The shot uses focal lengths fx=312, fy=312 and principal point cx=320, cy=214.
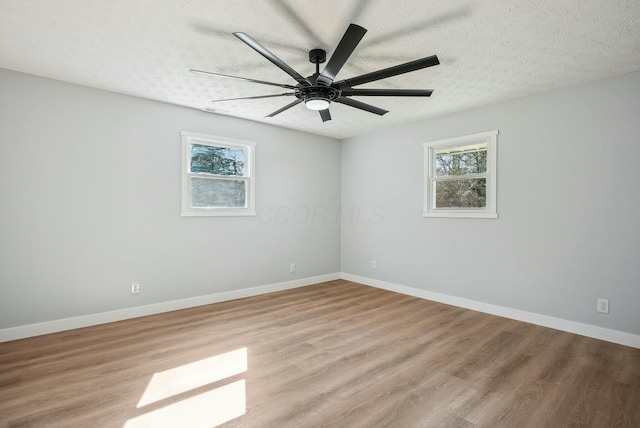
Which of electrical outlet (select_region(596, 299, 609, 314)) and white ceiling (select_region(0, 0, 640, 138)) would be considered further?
electrical outlet (select_region(596, 299, 609, 314))

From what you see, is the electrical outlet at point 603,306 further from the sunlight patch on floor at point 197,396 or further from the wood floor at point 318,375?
the sunlight patch on floor at point 197,396

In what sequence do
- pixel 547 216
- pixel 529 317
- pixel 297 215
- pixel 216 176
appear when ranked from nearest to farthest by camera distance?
pixel 547 216, pixel 529 317, pixel 216 176, pixel 297 215

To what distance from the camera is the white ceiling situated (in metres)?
2.09

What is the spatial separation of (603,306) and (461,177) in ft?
6.71

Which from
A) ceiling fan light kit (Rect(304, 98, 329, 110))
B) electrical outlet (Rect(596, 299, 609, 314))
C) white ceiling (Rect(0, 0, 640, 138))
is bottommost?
electrical outlet (Rect(596, 299, 609, 314))

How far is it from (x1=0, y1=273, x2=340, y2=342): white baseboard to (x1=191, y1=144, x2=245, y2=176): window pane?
5.75 ft

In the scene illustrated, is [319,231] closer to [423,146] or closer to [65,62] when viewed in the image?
[423,146]

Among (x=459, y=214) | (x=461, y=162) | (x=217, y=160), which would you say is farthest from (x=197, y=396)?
(x=461, y=162)

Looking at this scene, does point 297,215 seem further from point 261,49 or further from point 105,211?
point 261,49

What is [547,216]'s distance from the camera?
3.50 m

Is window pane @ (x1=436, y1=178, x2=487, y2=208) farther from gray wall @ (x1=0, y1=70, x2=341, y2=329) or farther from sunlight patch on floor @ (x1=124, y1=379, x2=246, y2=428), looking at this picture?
sunlight patch on floor @ (x1=124, y1=379, x2=246, y2=428)

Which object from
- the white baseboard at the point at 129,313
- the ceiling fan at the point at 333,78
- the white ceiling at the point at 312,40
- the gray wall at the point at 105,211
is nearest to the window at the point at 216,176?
the gray wall at the point at 105,211

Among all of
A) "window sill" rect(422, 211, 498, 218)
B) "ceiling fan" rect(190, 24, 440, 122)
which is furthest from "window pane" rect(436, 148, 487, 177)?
"ceiling fan" rect(190, 24, 440, 122)

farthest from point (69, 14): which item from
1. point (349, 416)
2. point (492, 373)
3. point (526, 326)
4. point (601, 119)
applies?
point (526, 326)
